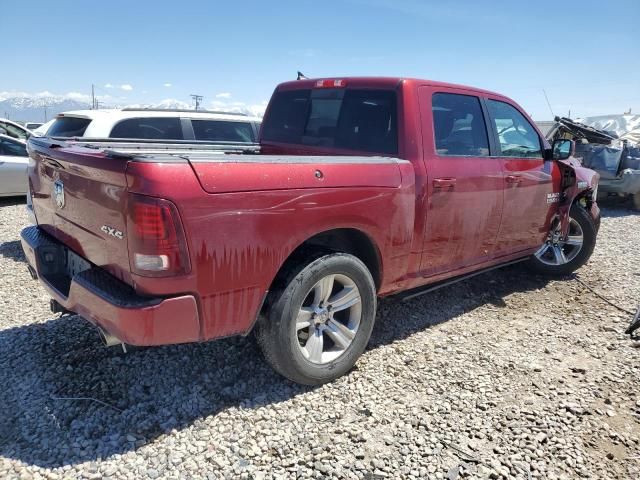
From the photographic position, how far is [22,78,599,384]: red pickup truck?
227 cm

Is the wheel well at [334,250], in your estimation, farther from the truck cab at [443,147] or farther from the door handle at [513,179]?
the door handle at [513,179]

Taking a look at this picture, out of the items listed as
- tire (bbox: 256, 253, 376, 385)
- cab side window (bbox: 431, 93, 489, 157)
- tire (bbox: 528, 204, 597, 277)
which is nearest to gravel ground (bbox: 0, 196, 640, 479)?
tire (bbox: 256, 253, 376, 385)

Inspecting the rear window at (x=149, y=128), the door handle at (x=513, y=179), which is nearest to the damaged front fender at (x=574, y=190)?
the door handle at (x=513, y=179)

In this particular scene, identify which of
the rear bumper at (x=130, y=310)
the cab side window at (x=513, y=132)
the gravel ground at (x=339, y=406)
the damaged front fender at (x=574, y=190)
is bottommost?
the gravel ground at (x=339, y=406)

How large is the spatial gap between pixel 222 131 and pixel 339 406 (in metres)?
5.67

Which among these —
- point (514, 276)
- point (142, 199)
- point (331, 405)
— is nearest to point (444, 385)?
point (331, 405)

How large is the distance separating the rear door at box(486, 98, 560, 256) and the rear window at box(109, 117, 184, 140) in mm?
4407

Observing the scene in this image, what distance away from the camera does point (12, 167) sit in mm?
8617

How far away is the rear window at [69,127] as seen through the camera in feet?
20.8

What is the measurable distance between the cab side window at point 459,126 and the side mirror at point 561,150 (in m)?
1.10

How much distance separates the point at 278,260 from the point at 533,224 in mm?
3026

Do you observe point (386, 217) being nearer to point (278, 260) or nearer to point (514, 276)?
point (278, 260)

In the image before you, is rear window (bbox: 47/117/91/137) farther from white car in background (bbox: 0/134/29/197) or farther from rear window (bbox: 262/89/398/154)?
rear window (bbox: 262/89/398/154)

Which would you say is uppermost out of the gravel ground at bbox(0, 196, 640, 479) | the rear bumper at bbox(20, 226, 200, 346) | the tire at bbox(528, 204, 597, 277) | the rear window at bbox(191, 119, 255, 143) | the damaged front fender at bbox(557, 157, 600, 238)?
the rear window at bbox(191, 119, 255, 143)
